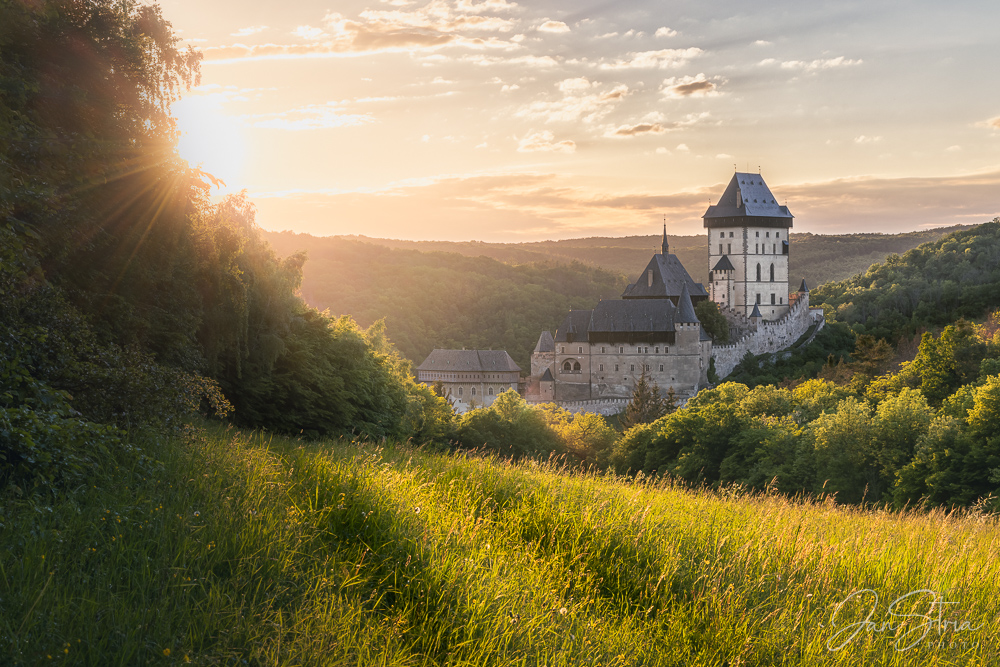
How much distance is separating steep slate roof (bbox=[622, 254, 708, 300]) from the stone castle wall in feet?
22.1

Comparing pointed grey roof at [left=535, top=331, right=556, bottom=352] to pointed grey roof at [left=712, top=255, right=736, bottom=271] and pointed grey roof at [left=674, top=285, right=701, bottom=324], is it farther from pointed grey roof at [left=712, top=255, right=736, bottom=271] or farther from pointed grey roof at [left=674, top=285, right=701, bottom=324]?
pointed grey roof at [left=712, top=255, right=736, bottom=271]

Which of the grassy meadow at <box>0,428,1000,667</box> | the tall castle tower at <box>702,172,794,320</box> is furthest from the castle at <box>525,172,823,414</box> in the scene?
the grassy meadow at <box>0,428,1000,667</box>

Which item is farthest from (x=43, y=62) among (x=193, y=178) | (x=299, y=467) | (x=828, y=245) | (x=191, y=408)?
(x=828, y=245)

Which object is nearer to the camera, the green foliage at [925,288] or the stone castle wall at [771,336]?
the stone castle wall at [771,336]

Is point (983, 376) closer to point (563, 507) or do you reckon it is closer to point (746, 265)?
point (563, 507)

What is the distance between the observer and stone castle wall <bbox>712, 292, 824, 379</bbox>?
67.5 metres

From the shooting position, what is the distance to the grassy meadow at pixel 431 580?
10.5ft

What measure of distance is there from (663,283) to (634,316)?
8490 millimetres

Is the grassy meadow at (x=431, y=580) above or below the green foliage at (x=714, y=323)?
above

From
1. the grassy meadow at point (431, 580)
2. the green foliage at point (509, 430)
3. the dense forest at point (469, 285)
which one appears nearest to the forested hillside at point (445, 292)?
the dense forest at point (469, 285)

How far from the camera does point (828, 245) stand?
528 feet

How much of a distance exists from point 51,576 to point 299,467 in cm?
232

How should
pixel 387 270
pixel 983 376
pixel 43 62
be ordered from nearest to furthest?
1. pixel 43 62
2. pixel 983 376
3. pixel 387 270

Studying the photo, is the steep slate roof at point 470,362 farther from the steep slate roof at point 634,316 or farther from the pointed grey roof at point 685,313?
the pointed grey roof at point 685,313
